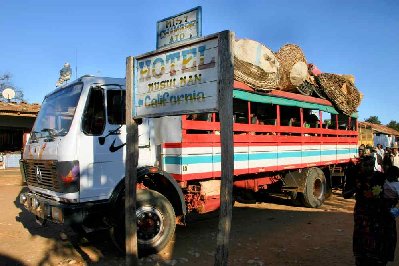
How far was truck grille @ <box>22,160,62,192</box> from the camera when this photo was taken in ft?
15.3

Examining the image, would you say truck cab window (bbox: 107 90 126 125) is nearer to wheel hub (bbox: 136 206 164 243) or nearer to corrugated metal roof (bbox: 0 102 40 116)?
wheel hub (bbox: 136 206 164 243)

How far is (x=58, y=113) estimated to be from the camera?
5.17 metres

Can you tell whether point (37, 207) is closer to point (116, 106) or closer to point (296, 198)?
point (116, 106)

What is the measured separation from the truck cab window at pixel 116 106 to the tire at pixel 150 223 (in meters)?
1.05

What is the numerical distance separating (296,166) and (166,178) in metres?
3.86

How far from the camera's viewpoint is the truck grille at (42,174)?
4.67 m

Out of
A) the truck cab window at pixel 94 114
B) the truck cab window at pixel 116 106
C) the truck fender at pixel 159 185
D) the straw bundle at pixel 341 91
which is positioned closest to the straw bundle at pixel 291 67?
the straw bundle at pixel 341 91

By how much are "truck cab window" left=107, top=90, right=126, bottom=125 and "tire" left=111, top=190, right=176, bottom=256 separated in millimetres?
1045

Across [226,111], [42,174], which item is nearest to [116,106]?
[42,174]

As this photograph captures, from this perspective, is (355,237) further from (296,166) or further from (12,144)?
(12,144)

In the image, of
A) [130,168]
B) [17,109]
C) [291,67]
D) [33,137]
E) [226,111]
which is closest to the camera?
[226,111]

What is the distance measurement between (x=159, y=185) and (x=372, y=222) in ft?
10.1

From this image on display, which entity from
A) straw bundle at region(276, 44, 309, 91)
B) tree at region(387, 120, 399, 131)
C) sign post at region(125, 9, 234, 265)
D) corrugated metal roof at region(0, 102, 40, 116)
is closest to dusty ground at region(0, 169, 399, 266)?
sign post at region(125, 9, 234, 265)

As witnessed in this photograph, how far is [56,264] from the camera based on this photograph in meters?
4.83
